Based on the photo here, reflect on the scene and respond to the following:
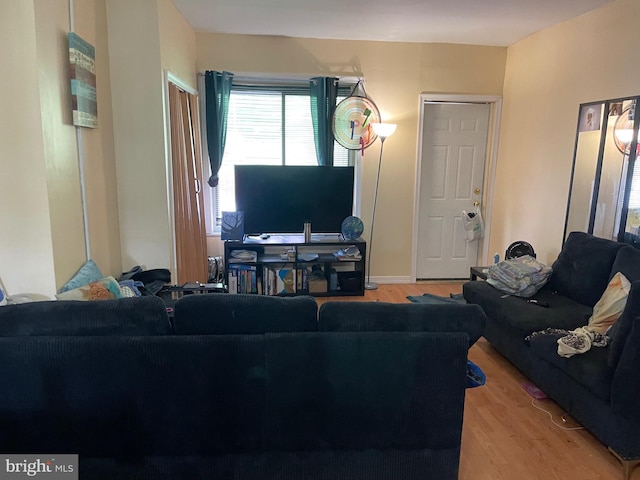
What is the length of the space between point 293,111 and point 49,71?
9.02 feet

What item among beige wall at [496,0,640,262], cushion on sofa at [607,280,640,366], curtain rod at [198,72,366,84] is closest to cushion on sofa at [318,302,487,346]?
cushion on sofa at [607,280,640,366]

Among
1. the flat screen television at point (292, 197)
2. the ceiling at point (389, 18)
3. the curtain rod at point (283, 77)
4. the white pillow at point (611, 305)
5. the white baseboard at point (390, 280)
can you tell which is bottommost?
the white baseboard at point (390, 280)

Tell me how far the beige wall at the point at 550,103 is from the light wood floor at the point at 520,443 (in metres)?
1.85

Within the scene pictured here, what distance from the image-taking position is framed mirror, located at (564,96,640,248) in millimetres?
3170

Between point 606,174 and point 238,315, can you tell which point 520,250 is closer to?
point 606,174

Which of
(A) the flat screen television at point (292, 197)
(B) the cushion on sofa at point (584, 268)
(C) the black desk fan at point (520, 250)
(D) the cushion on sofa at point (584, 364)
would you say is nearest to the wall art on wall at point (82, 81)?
(A) the flat screen television at point (292, 197)

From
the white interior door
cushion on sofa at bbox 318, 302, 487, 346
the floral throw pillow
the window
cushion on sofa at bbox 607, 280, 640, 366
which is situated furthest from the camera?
the white interior door

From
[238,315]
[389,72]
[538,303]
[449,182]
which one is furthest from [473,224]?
[238,315]

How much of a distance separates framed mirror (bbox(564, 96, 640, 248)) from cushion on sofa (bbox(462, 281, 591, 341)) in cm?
66

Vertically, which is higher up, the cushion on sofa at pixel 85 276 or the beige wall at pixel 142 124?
the beige wall at pixel 142 124

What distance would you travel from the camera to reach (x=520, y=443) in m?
2.34

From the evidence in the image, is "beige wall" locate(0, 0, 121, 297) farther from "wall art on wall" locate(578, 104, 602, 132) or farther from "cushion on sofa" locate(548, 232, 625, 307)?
"wall art on wall" locate(578, 104, 602, 132)

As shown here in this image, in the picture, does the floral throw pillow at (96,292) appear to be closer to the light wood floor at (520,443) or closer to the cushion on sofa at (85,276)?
the cushion on sofa at (85,276)

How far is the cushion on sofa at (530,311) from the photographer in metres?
2.84
